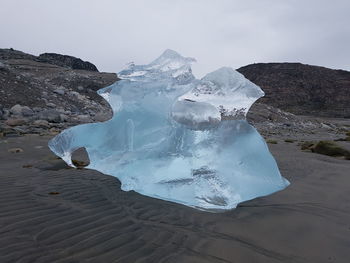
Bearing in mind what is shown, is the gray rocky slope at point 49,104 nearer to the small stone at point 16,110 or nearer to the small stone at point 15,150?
the small stone at point 16,110

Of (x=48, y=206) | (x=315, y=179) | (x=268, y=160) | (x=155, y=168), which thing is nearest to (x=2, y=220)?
(x=48, y=206)

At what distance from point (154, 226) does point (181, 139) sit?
0.96 metres

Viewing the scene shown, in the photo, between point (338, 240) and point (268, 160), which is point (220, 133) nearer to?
point (268, 160)

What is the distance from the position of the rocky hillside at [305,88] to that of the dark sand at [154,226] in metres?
36.5

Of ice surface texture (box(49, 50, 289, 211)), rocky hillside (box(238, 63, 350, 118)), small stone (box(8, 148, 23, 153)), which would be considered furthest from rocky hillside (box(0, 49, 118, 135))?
rocky hillside (box(238, 63, 350, 118))

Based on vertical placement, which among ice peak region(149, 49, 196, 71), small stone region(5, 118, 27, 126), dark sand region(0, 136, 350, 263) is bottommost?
dark sand region(0, 136, 350, 263)

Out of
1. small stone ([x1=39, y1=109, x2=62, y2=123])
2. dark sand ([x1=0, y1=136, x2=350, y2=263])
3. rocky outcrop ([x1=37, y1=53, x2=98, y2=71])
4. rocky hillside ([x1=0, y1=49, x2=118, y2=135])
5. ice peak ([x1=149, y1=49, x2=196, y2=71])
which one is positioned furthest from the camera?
rocky outcrop ([x1=37, y1=53, x2=98, y2=71])

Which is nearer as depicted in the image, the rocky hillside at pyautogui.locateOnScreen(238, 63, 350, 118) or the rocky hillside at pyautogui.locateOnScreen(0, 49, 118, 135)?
the rocky hillside at pyautogui.locateOnScreen(0, 49, 118, 135)

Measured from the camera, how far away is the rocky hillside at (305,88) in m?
39.4

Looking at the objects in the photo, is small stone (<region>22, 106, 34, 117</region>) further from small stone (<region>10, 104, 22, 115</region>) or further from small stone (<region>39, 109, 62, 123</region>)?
small stone (<region>39, 109, 62, 123</region>)

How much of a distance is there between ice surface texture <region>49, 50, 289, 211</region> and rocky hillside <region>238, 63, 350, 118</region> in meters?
36.2

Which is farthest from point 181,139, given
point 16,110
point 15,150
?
point 16,110

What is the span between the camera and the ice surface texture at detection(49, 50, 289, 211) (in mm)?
2562

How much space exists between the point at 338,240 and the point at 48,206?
1.87m
